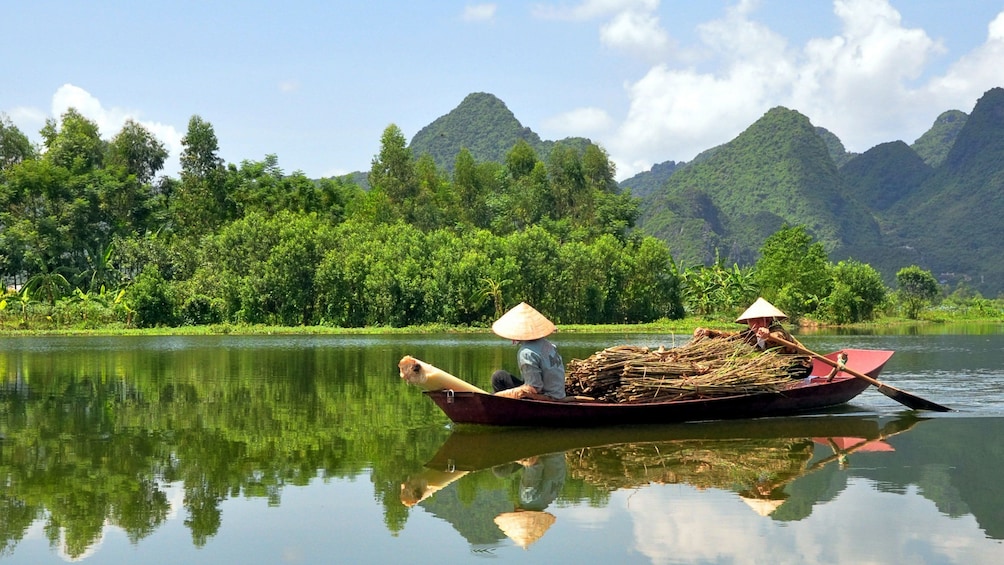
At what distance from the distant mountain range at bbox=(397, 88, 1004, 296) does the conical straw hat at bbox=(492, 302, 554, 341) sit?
80.7 meters

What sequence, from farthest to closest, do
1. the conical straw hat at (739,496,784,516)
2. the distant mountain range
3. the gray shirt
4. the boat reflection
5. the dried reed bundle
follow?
1. the distant mountain range
2. the gray shirt
3. the dried reed bundle
4. the boat reflection
5. the conical straw hat at (739,496,784,516)

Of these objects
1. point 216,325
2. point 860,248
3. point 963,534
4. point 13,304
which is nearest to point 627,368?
point 963,534

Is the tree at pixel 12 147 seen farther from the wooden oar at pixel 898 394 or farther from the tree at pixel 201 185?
the wooden oar at pixel 898 394

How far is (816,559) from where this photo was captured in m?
5.92

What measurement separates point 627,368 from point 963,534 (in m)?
5.11

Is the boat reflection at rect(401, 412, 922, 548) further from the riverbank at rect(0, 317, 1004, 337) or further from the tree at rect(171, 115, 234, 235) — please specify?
the tree at rect(171, 115, 234, 235)

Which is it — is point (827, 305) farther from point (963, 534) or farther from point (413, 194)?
point (963, 534)

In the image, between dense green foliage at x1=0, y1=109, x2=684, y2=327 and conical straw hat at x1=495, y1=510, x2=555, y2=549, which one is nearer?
conical straw hat at x1=495, y1=510, x2=555, y2=549

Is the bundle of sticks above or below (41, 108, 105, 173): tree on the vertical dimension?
below

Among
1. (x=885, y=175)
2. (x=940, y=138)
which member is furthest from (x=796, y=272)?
(x=940, y=138)

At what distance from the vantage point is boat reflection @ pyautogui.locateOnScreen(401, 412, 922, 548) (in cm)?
722

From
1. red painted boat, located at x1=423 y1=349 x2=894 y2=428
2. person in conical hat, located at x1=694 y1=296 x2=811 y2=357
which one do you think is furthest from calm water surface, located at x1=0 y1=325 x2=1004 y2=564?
person in conical hat, located at x1=694 y1=296 x2=811 y2=357

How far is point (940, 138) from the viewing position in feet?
521

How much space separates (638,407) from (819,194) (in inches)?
4448
